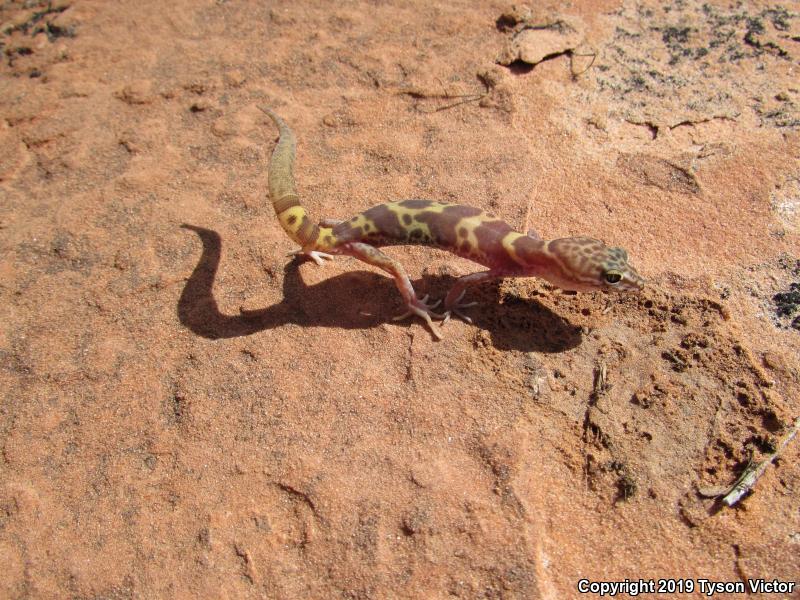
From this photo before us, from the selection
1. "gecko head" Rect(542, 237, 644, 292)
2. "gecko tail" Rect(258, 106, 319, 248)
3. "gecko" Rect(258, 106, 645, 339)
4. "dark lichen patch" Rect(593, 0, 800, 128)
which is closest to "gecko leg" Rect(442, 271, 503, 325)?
"gecko" Rect(258, 106, 645, 339)

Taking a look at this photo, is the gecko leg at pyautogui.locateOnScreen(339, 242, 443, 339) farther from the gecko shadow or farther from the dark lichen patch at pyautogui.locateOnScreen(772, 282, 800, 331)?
the dark lichen patch at pyautogui.locateOnScreen(772, 282, 800, 331)

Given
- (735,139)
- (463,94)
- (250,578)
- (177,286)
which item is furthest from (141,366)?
(735,139)

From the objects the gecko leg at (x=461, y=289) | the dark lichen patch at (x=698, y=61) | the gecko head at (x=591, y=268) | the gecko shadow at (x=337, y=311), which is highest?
the dark lichen patch at (x=698, y=61)

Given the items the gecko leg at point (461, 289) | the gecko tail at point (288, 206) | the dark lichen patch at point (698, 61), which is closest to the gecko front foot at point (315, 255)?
the gecko tail at point (288, 206)

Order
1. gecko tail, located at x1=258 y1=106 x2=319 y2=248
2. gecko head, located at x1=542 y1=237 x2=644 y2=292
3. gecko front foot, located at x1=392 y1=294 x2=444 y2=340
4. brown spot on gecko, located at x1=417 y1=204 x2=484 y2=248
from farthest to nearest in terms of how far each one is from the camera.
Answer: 1. gecko tail, located at x1=258 y1=106 x2=319 y2=248
2. brown spot on gecko, located at x1=417 y1=204 x2=484 y2=248
3. gecko front foot, located at x1=392 y1=294 x2=444 y2=340
4. gecko head, located at x1=542 y1=237 x2=644 y2=292

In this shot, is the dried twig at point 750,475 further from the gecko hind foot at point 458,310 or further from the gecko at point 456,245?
the gecko hind foot at point 458,310

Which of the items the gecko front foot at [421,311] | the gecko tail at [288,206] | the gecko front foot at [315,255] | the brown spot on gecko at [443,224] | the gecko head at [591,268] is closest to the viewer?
the gecko head at [591,268]

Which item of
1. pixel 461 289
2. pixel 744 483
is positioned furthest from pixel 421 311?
pixel 744 483
